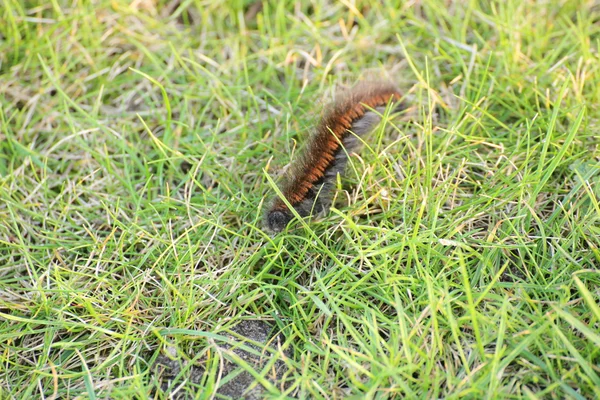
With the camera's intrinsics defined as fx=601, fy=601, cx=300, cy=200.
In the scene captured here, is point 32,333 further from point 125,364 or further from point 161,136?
point 161,136

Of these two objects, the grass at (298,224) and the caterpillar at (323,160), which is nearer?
the grass at (298,224)

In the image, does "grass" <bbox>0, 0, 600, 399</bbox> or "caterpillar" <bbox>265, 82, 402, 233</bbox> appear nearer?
"grass" <bbox>0, 0, 600, 399</bbox>

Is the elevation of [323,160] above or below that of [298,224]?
above
